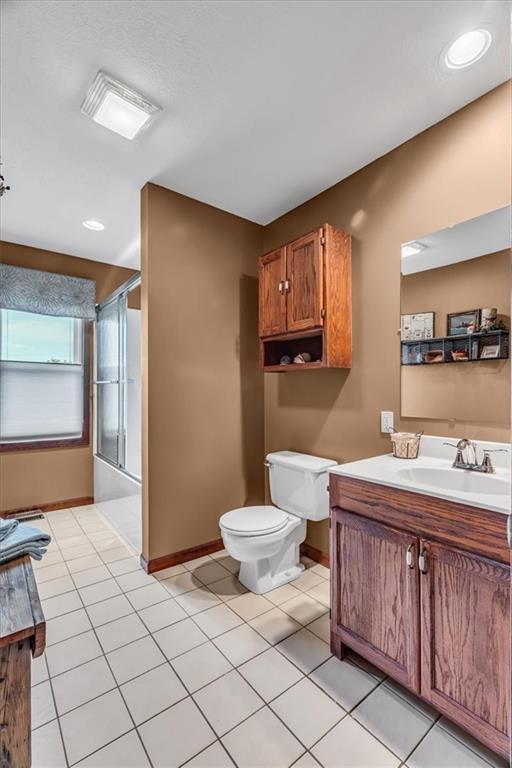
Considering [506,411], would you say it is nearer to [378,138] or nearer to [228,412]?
[378,138]

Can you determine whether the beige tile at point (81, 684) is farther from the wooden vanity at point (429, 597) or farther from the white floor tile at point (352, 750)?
the wooden vanity at point (429, 597)

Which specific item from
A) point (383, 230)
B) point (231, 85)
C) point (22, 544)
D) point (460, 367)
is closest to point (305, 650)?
point (22, 544)

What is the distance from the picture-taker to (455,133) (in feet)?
5.77

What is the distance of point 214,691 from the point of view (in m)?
1.42

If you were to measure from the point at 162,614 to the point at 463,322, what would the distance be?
6.93 feet

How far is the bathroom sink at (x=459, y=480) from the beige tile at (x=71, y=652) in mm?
1605

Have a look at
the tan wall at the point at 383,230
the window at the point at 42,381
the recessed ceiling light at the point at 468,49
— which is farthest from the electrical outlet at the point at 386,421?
the window at the point at 42,381

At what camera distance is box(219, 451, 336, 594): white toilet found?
2004mm

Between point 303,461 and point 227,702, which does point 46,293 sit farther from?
point 227,702

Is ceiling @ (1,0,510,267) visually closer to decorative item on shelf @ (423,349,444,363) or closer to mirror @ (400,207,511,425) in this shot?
mirror @ (400,207,511,425)

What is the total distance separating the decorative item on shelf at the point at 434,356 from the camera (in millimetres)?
1797

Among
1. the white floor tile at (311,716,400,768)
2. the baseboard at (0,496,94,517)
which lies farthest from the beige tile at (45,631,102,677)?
the baseboard at (0,496,94,517)

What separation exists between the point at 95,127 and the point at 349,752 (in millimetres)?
2842

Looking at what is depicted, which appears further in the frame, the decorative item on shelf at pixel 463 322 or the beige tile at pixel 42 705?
the decorative item on shelf at pixel 463 322
